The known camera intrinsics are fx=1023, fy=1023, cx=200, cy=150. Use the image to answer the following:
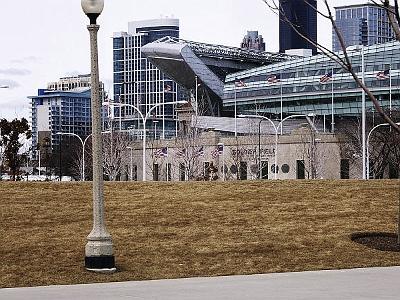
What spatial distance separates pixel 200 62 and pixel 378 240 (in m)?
146

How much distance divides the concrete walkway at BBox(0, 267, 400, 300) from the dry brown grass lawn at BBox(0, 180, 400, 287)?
A: 1.14 m

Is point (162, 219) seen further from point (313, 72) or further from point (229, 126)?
point (229, 126)

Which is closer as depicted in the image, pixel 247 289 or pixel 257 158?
pixel 247 289

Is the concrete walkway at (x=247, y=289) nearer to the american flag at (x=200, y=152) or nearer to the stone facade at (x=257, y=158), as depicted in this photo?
the stone facade at (x=257, y=158)

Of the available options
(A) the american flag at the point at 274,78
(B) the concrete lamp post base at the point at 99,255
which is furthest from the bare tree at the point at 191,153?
(B) the concrete lamp post base at the point at 99,255

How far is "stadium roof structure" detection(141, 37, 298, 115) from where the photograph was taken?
16812 centimetres

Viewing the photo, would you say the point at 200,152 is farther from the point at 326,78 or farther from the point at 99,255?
the point at 99,255

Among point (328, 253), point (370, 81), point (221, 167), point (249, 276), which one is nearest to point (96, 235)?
point (249, 276)

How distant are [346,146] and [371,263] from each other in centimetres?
8287

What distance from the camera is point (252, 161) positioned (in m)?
111

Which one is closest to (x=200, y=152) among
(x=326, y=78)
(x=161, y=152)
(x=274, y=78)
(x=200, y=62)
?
(x=161, y=152)

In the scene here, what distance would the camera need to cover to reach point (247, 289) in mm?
18328

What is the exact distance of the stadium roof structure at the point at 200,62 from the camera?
168m

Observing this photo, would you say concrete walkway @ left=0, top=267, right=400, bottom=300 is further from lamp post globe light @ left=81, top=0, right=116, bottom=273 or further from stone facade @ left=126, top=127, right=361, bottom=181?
stone facade @ left=126, top=127, right=361, bottom=181
